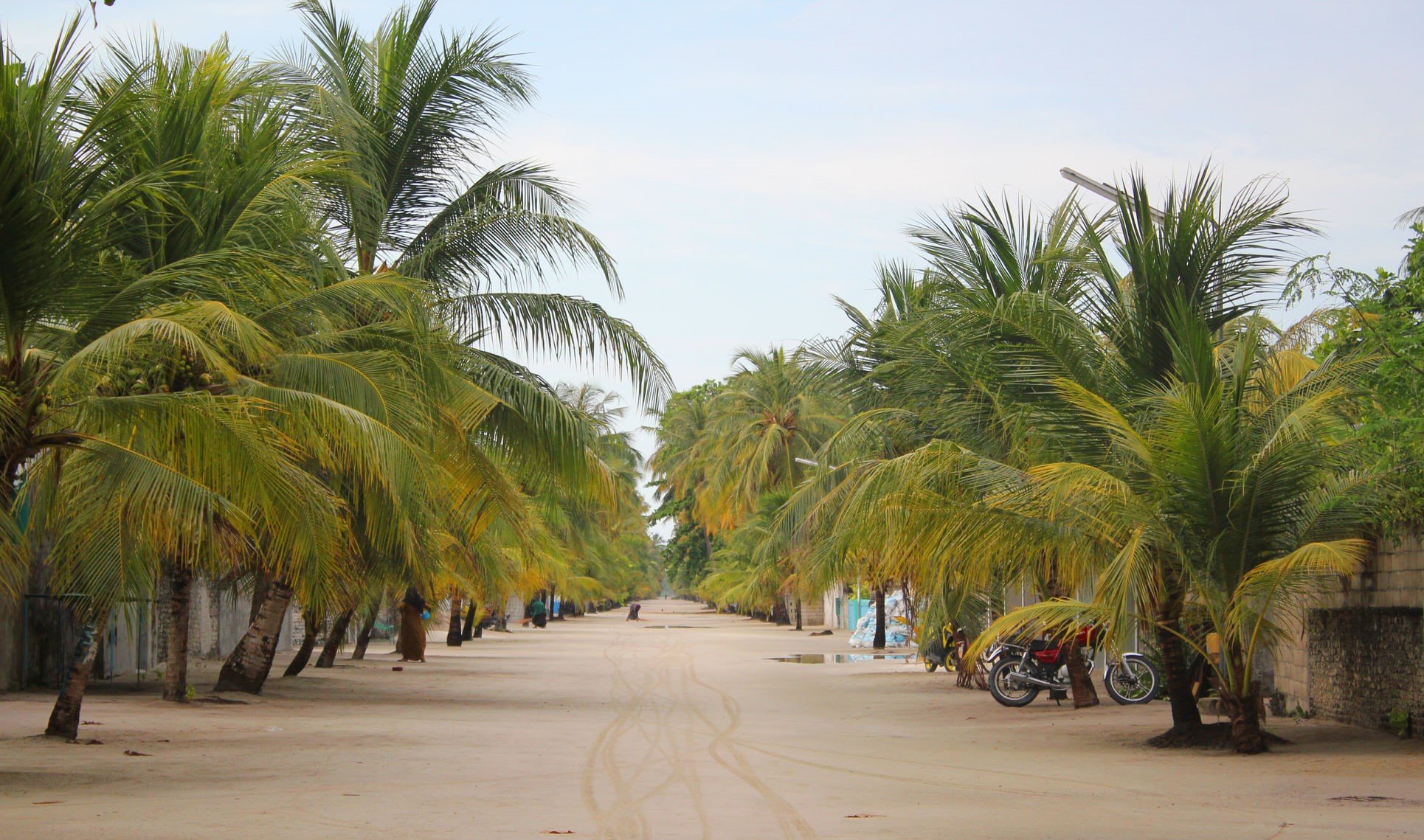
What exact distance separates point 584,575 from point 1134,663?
45.2 metres

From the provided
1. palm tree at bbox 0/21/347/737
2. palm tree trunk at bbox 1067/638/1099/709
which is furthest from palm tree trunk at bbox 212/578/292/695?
palm tree trunk at bbox 1067/638/1099/709

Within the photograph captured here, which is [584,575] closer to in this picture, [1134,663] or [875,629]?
[875,629]

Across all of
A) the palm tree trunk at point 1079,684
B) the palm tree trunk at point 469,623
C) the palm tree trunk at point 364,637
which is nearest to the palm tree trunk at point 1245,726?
the palm tree trunk at point 1079,684

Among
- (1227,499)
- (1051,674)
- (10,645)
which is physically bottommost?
(1051,674)

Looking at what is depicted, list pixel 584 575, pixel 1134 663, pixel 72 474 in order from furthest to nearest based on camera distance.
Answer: pixel 584 575
pixel 1134 663
pixel 72 474

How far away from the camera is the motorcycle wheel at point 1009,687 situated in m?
17.0

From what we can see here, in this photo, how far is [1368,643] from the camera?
12.4 metres

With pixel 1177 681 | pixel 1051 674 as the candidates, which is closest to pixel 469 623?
pixel 1051 674

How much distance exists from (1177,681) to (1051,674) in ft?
15.6

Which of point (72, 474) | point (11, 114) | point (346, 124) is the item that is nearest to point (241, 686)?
point (346, 124)

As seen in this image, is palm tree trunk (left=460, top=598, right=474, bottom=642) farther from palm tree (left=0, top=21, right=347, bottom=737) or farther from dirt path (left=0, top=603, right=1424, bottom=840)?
palm tree (left=0, top=21, right=347, bottom=737)

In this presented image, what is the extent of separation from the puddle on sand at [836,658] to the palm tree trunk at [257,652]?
14533 mm

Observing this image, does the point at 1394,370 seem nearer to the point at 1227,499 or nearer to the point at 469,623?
the point at 1227,499

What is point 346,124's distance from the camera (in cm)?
1590
